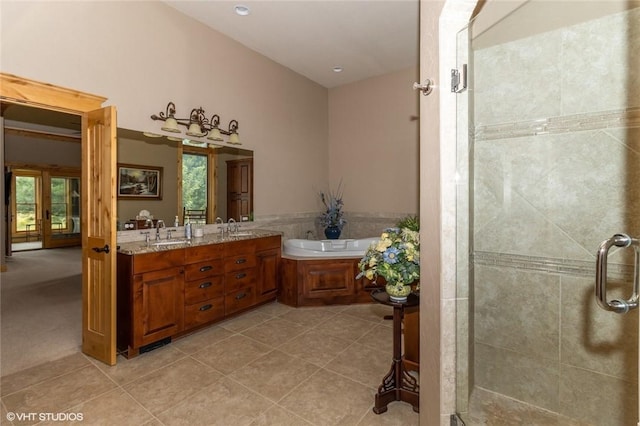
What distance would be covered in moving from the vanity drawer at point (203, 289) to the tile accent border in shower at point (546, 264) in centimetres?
246

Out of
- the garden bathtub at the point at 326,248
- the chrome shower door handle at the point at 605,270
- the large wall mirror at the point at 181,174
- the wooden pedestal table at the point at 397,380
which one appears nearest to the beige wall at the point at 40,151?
the large wall mirror at the point at 181,174

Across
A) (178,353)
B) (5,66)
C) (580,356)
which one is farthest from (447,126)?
(5,66)

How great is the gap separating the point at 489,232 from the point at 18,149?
1028 cm

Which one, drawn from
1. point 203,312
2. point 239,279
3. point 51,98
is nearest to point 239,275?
point 239,279

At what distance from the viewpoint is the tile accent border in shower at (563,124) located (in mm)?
1771

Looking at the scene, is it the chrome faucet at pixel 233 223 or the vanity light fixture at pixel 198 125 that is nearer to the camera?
the vanity light fixture at pixel 198 125

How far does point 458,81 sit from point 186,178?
10.2ft

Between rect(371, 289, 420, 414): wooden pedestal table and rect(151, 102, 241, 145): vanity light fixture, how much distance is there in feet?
8.93

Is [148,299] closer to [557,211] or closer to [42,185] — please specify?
[557,211]

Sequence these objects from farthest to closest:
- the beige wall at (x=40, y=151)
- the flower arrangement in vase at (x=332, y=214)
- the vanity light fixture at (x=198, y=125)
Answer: the beige wall at (x=40, y=151)
the flower arrangement in vase at (x=332, y=214)
the vanity light fixture at (x=198, y=125)

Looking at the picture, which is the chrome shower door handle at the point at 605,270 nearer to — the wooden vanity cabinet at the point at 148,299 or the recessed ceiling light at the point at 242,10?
the wooden vanity cabinet at the point at 148,299

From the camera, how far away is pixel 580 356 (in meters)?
1.92

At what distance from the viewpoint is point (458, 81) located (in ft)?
5.43

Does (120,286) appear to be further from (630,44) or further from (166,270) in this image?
(630,44)
